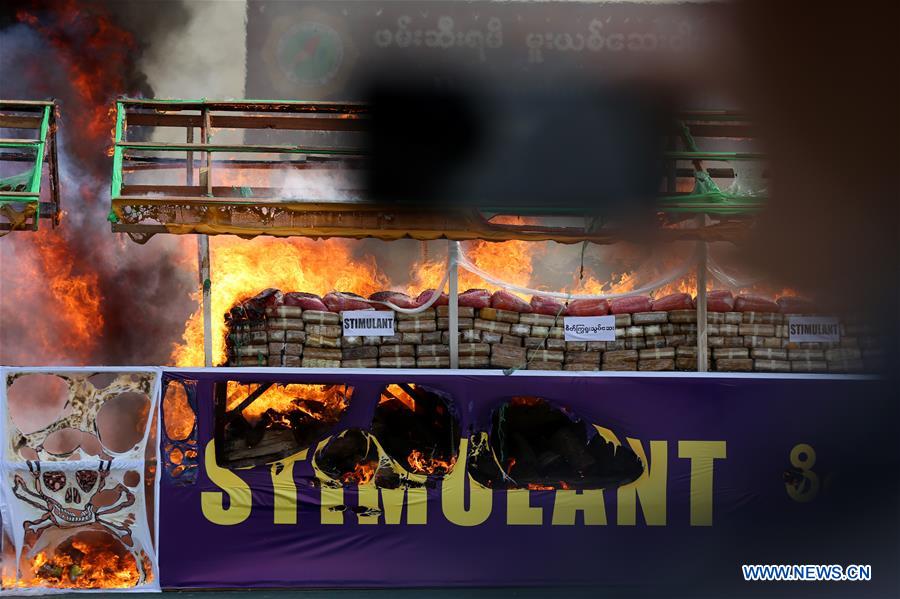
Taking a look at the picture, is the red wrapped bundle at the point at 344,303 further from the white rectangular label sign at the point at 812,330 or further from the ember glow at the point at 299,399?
the white rectangular label sign at the point at 812,330

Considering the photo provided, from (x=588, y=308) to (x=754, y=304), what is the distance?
1.86m

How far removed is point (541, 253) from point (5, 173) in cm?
859

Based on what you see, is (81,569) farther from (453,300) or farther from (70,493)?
(453,300)

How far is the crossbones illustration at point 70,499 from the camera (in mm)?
10508

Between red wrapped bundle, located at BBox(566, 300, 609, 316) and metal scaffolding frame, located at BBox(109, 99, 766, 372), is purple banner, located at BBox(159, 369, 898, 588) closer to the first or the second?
metal scaffolding frame, located at BBox(109, 99, 766, 372)

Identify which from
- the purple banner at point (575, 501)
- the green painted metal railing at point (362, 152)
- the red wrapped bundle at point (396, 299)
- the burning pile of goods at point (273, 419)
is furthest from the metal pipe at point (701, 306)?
the burning pile of goods at point (273, 419)

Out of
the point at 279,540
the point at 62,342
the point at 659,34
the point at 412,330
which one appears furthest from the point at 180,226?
the point at 659,34

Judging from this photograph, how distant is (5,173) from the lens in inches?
635

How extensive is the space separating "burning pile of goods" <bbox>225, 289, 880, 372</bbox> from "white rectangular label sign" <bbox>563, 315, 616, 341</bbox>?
0.21ft

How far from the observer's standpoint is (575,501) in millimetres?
10875

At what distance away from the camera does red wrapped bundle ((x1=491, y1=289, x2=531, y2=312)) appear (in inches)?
448

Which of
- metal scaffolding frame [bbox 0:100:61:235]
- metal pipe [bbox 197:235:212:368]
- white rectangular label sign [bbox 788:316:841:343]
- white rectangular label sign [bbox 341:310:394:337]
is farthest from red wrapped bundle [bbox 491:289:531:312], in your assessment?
metal scaffolding frame [bbox 0:100:61:235]

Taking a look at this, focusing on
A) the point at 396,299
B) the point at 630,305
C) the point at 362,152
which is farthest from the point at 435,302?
the point at 630,305

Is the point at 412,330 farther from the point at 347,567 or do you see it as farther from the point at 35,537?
the point at 35,537
